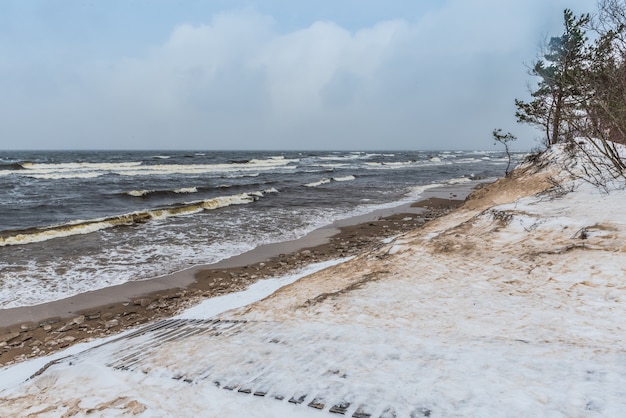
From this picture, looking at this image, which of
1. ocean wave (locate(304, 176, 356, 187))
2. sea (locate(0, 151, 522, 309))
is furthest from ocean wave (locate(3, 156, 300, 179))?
sea (locate(0, 151, 522, 309))

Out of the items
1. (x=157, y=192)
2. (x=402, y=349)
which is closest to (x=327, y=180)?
(x=157, y=192)

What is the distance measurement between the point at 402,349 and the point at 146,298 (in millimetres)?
6020

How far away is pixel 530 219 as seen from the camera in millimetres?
6805

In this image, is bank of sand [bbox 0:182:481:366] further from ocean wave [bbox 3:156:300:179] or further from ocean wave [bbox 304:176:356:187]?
ocean wave [bbox 3:156:300:179]

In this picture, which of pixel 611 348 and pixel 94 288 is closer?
pixel 611 348

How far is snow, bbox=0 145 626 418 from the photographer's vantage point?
2.63m

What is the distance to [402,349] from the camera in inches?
132

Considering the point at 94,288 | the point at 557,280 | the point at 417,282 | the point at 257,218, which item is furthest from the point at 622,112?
the point at 257,218

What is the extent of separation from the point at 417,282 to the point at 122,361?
12.8ft

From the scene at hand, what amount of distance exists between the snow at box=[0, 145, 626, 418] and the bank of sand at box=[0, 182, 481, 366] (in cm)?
100

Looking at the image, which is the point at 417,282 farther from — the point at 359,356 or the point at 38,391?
the point at 38,391

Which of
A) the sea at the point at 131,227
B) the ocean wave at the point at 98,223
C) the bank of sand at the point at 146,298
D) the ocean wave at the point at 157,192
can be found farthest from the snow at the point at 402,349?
the ocean wave at the point at 157,192

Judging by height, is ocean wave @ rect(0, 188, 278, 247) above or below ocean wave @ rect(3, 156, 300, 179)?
below

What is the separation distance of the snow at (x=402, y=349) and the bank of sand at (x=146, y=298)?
3.28 feet
